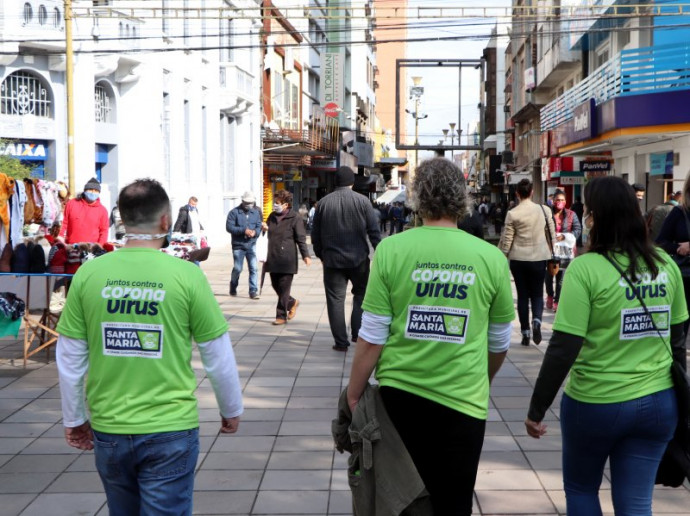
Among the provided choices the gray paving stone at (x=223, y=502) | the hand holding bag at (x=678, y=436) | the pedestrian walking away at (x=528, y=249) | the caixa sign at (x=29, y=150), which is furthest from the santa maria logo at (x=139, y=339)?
the caixa sign at (x=29, y=150)

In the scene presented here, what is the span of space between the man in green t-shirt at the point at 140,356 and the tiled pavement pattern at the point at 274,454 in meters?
1.65

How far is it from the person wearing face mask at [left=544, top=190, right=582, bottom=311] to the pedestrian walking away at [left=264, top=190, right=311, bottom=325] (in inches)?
126

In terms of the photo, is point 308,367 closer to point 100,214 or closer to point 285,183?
point 100,214

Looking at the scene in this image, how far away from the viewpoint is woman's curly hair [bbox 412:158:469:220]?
3586 mm

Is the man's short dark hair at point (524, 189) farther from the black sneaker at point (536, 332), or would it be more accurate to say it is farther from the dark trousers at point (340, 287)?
the dark trousers at point (340, 287)

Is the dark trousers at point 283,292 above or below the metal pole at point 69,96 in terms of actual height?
below

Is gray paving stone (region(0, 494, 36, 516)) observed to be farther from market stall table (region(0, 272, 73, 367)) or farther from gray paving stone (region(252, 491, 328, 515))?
market stall table (region(0, 272, 73, 367))

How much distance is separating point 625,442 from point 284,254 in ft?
27.4

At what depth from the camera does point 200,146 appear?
97.3 ft

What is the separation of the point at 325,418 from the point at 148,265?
3.78 metres

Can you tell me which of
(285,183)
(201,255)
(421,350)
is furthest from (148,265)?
(285,183)

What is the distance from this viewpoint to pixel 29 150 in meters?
19.2

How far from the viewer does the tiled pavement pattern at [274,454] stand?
494 centimetres

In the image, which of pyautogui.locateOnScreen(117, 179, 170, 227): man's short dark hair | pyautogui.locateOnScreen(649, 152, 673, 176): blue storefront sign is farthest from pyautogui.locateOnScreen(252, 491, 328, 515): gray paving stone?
pyautogui.locateOnScreen(649, 152, 673, 176): blue storefront sign
